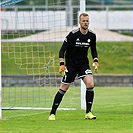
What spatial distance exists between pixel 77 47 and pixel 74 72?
51 centimetres

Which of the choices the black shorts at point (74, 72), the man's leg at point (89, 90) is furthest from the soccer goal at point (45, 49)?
the man's leg at point (89, 90)

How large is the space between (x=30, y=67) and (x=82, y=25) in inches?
182

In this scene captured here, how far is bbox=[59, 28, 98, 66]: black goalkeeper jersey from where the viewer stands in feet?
44.4


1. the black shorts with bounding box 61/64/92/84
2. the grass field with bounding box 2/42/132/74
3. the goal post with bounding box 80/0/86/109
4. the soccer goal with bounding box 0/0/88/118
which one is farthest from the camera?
the grass field with bounding box 2/42/132/74

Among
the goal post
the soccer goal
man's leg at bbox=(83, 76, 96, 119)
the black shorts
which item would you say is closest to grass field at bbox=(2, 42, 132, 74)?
the soccer goal

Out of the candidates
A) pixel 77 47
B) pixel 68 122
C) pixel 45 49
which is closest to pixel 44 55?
pixel 45 49

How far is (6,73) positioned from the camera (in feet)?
93.8

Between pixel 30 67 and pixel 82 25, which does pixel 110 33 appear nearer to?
pixel 30 67

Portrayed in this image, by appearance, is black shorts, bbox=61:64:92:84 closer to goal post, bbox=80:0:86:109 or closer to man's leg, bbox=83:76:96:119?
man's leg, bbox=83:76:96:119

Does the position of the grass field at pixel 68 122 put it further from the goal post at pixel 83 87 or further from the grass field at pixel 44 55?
the grass field at pixel 44 55

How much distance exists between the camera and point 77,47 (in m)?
13.6

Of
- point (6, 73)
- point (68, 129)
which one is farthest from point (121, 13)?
point (68, 129)

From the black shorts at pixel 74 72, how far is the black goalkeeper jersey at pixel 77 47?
0.08 metres

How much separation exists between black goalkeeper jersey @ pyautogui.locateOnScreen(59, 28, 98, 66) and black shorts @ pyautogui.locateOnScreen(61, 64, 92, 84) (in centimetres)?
8
